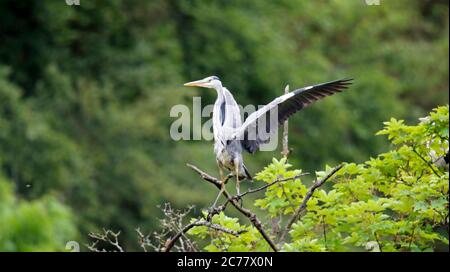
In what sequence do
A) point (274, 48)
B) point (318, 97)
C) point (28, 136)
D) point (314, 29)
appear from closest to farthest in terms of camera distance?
1. point (318, 97)
2. point (28, 136)
3. point (274, 48)
4. point (314, 29)

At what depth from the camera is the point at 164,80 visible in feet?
78.3

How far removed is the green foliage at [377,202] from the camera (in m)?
7.44

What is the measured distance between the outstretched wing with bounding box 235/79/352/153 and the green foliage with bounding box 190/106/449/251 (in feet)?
1.66

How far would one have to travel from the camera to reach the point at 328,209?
25.3 ft

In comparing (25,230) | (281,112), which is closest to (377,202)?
(281,112)

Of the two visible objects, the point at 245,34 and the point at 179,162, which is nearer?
the point at 179,162

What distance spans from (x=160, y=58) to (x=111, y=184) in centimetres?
468

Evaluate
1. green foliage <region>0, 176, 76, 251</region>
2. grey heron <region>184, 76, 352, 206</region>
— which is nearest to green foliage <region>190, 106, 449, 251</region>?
grey heron <region>184, 76, 352, 206</region>

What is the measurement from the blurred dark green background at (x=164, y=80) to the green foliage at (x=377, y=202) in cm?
1025

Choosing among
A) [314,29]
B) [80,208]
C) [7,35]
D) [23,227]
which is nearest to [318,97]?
[23,227]

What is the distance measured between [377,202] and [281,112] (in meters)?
1.05

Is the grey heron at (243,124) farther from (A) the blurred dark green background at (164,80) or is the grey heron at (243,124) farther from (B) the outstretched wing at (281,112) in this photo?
(A) the blurred dark green background at (164,80)

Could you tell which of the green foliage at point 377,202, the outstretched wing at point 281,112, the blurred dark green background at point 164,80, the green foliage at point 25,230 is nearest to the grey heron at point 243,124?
the outstretched wing at point 281,112

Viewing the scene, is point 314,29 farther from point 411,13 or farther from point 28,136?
point 28,136
